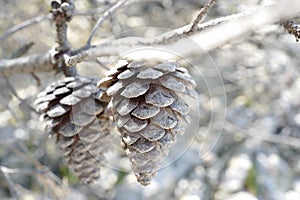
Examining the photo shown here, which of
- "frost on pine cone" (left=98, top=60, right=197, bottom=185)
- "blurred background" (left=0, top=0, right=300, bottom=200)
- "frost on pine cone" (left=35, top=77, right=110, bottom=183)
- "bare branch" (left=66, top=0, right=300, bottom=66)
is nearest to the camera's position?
"bare branch" (left=66, top=0, right=300, bottom=66)

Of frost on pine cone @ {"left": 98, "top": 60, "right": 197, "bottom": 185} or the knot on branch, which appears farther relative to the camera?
the knot on branch

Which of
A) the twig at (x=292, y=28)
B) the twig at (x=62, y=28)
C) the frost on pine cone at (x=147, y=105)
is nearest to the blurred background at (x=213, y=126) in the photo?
the twig at (x=62, y=28)

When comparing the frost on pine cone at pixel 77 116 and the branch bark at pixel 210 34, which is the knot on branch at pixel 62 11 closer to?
the frost on pine cone at pixel 77 116

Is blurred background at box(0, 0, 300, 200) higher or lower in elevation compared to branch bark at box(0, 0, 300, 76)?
higher

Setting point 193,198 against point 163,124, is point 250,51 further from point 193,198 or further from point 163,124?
point 163,124

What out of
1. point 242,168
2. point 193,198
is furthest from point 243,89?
point 193,198

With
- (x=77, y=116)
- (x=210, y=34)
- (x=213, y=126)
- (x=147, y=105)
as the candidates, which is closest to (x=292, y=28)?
(x=210, y=34)

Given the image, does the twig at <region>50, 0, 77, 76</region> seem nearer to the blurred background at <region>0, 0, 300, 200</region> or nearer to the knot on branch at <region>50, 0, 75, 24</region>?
the knot on branch at <region>50, 0, 75, 24</region>

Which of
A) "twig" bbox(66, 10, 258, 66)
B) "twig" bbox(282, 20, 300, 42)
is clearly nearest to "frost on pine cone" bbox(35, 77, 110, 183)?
"twig" bbox(66, 10, 258, 66)
